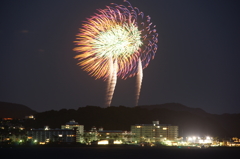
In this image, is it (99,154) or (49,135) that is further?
(49,135)

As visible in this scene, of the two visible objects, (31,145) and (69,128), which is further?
(69,128)

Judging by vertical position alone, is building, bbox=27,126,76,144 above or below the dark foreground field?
above

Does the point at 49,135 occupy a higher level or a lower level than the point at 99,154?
higher

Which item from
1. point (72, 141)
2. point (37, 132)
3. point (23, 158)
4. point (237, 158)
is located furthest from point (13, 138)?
point (237, 158)

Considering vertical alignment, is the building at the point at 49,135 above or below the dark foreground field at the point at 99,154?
above

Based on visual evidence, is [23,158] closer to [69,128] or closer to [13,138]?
[13,138]

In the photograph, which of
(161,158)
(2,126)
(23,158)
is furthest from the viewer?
(2,126)

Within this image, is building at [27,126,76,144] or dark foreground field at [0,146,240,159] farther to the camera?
building at [27,126,76,144]

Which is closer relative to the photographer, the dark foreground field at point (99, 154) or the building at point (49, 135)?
the dark foreground field at point (99, 154)
